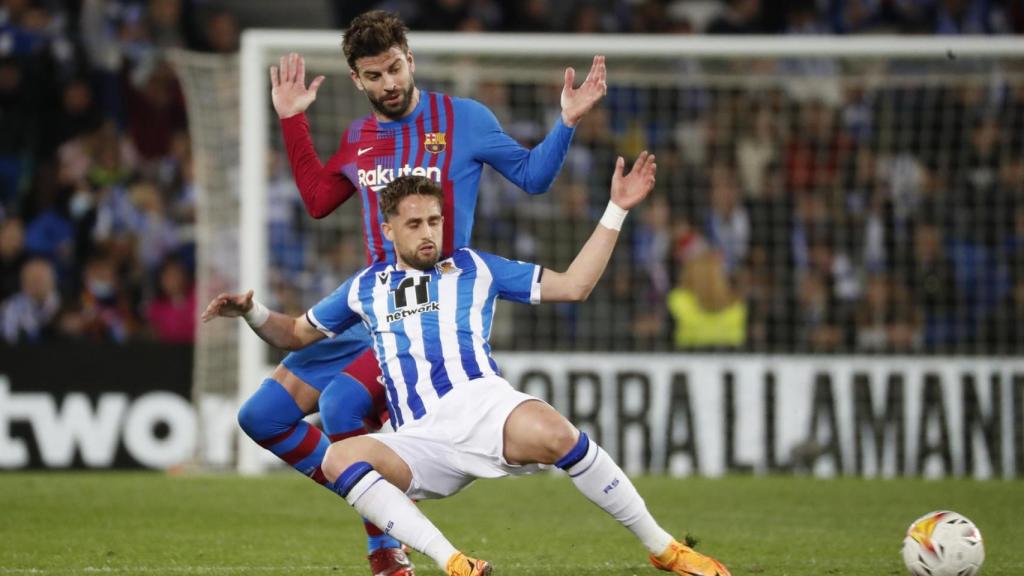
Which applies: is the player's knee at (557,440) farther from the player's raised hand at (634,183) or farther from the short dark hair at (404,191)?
the short dark hair at (404,191)

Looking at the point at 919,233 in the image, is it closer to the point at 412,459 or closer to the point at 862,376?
the point at 862,376

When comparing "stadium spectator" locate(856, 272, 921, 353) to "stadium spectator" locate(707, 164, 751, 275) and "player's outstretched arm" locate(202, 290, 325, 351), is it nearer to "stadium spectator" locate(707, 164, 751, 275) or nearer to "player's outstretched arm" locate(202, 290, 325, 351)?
"stadium spectator" locate(707, 164, 751, 275)

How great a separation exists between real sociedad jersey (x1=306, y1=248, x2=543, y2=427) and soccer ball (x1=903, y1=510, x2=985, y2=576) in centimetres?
169

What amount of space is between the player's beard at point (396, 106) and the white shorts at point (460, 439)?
4.41ft

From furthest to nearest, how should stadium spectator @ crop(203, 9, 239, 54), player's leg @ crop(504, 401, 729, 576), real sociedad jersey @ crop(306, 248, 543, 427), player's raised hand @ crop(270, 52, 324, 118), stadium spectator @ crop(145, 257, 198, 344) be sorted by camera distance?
stadium spectator @ crop(203, 9, 239, 54)
stadium spectator @ crop(145, 257, 198, 344)
player's raised hand @ crop(270, 52, 324, 118)
real sociedad jersey @ crop(306, 248, 543, 427)
player's leg @ crop(504, 401, 729, 576)

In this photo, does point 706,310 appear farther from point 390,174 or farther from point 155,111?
point 390,174

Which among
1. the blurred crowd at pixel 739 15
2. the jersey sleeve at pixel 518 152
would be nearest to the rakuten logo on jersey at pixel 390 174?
the jersey sleeve at pixel 518 152

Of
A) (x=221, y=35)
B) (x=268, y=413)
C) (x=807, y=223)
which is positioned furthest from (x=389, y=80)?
(x=221, y=35)

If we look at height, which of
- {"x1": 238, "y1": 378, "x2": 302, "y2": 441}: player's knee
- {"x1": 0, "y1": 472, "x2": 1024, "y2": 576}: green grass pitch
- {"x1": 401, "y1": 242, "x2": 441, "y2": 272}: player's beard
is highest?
{"x1": 401, "y1": 242, "x2": 441, "y2": 272}: player's beard

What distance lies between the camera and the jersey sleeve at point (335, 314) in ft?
21.2

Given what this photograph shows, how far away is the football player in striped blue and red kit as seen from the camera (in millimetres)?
6633

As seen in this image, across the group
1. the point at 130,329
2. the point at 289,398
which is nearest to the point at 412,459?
the point at 289,398

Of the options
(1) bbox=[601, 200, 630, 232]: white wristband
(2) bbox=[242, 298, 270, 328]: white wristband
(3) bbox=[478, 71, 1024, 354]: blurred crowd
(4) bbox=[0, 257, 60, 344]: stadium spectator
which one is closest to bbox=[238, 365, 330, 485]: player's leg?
(2) bbox=[242, 298, 270, 328]: white wristband

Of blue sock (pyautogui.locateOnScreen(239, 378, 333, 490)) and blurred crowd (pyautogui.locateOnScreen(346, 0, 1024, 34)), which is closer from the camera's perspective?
blue sock (pyautogui.locateOnScreen(239, 378, 333, 490))
